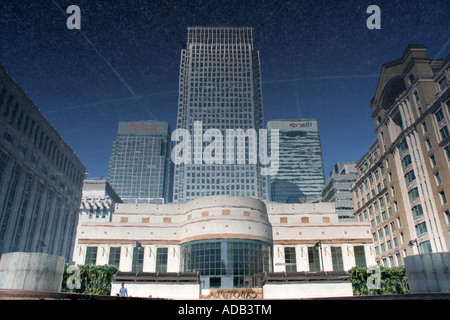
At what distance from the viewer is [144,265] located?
5662 centimetres

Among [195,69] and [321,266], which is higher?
[195,69]

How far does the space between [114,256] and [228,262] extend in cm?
2171

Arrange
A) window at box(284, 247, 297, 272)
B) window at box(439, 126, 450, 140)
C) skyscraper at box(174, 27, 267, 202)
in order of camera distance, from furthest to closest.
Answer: skyscraper at box(174, 27, 267, 202)
window at box(284, 247, 297, 272)
window at box(439, 126, 450, 140)

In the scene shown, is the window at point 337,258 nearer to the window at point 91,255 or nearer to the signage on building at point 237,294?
the signage on building at point 237,294

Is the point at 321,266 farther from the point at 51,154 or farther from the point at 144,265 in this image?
the point at 51,154

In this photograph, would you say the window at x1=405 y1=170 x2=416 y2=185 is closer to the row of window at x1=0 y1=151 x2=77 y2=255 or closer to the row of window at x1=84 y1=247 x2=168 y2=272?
the row of window at x1=84 y1=247 x2=168 y2=272

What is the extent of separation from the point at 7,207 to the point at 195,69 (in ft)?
481

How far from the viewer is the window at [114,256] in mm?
56594

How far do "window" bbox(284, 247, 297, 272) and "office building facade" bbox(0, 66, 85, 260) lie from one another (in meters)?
59.7

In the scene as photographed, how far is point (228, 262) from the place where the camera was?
4881cm

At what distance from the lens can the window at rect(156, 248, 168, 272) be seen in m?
56.4

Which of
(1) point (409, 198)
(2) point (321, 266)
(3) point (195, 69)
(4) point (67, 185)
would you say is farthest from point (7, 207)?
(3) point (195, 69)

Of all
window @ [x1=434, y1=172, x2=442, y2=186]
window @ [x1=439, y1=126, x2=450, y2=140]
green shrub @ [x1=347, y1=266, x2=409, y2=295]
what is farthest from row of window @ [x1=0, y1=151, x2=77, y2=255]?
window @ [x1=439, y1=126, x2=450, y2=140]

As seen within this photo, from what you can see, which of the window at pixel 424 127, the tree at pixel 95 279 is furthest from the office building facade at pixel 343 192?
the tree at pixel 95 279
